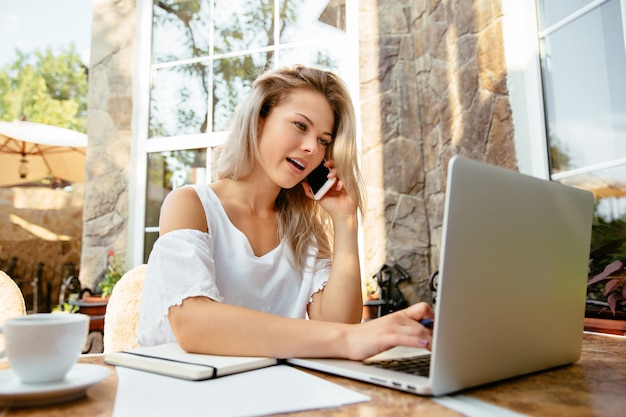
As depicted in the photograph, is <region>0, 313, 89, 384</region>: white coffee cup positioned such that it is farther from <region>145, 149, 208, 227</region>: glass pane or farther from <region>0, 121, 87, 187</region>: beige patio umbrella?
<region>0, 121, 87, 187</region>: beige patio umbrella

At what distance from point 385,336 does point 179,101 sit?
3464 mm

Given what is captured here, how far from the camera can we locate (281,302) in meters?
1.32

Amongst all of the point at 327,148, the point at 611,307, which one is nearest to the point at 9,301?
the point at 327,148

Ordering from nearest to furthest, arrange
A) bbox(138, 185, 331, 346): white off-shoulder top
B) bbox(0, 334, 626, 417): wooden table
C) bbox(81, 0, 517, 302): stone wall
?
bbox(0, 334, 626, 417): wooden table, bbox(138, 185, 331, 346): white off-shoulder top, bbox(81, 0, 517, 302): stone wall

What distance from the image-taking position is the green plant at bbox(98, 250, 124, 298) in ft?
11.6

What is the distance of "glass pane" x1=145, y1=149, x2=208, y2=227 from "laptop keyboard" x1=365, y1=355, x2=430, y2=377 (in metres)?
3.01

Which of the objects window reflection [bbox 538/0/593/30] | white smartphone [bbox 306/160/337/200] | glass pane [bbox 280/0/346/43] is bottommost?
white smartphone [bbox 306/160/337/200]

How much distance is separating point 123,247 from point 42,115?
662cm

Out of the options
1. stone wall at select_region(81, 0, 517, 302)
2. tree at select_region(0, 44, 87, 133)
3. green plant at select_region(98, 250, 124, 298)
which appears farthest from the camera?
tree at select_region(0, 44, 87, 133)

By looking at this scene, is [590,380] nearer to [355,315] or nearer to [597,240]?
[355,315]

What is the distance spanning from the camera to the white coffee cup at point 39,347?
53 centimetres

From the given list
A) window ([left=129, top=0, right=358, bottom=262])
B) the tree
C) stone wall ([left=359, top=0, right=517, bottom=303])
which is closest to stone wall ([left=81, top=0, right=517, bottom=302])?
stone wall ([left=359, top=0, right=517, bottom=303])

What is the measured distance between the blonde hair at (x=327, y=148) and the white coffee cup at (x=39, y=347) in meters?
0.86

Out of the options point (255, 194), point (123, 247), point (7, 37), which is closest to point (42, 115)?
point (7, 37)
